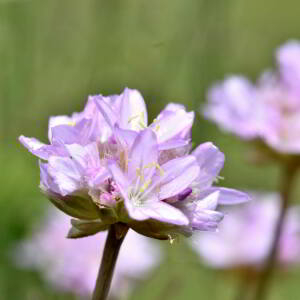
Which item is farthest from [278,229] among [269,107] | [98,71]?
[98,71]

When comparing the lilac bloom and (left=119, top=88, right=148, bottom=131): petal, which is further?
the lilac bloom

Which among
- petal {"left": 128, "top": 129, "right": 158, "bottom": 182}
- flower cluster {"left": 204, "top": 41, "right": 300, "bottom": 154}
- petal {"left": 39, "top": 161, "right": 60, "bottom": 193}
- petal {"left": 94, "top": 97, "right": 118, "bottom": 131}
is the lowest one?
petal {"left": 39, "top": 161, "right": 60, "bottom": 193}

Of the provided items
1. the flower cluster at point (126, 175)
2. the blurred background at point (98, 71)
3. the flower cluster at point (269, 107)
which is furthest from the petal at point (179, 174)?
the blurred background at point (98, 71)

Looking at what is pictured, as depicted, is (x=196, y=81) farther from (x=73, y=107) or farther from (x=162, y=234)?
(x=162, y=234)

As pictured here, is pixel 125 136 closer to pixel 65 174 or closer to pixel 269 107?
pixel 65 174

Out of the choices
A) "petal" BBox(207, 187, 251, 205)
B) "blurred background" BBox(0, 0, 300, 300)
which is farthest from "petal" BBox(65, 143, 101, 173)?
"blurred background" BBox(0, 0, 300, 300)

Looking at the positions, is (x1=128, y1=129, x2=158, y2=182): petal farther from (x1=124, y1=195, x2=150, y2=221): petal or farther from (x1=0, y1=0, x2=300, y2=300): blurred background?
(x1=0, y1=0, x2=300, y2=300): blurred background
